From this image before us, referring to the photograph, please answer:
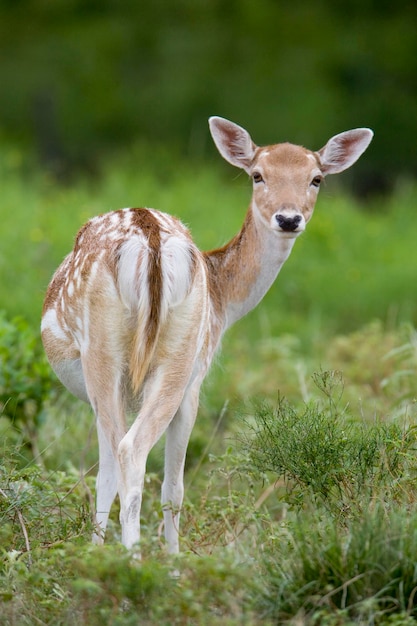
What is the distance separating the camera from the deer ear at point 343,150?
627 cm

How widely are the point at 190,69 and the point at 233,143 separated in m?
15.1

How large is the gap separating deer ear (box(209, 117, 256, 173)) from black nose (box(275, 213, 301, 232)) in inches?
29.4

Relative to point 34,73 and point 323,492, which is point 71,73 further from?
point 323,492

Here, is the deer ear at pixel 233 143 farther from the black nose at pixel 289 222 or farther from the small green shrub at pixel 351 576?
the small green shrub at pixel 351 576

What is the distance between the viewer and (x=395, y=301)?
11633 mm

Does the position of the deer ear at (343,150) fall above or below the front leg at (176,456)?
above

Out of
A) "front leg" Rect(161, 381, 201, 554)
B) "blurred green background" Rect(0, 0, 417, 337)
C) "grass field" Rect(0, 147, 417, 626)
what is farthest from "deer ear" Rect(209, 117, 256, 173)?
"blurred green background" Rect(0, 0, 417, 337)

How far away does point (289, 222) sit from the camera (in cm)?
561

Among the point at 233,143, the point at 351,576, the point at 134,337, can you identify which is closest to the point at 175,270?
the point at 134,337

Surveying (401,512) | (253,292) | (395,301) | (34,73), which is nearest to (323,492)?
(401,512)

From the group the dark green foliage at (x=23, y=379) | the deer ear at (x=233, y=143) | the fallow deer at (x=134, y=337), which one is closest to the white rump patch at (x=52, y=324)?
the fallow deer at (x=134, y=337)

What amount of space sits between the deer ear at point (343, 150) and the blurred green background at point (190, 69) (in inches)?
530

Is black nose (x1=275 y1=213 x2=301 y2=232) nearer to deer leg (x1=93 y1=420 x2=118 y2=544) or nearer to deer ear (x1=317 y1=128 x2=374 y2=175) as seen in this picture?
deer ear (x1=317 y1=128 x2=374 y2=175)

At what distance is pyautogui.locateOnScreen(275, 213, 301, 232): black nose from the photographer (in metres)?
5.61
